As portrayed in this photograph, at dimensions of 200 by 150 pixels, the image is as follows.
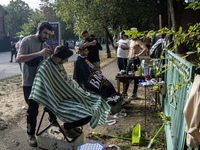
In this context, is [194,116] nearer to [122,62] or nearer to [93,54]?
[93,54]

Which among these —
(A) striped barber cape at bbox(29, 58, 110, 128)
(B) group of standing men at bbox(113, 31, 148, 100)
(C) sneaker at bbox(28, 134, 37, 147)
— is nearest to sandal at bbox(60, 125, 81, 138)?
(A) striped barber cape at bbox(29, 58, 110, 128)

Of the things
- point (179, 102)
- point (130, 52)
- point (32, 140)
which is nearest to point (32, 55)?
point (32, 140)

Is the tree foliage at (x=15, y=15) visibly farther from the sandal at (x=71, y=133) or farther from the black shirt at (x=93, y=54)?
the sandal at (x=71, y=133)

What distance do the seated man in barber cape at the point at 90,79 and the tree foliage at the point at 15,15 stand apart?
57.1 metres

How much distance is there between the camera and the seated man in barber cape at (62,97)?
9.43 ft

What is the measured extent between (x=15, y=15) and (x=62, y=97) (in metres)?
62.1

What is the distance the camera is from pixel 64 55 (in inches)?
124

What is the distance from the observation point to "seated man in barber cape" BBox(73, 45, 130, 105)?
4.52 meters

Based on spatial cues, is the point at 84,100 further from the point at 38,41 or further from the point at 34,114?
the point at 38,41

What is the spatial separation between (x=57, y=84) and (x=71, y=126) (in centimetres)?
69

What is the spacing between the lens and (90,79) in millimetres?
4520

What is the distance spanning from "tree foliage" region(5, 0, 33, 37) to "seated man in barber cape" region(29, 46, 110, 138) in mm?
58379

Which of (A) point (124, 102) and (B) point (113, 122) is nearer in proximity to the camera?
Answer: (B) point (113, 122)

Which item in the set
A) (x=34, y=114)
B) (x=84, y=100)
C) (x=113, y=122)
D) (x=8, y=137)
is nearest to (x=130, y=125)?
(x=113, y=122)
